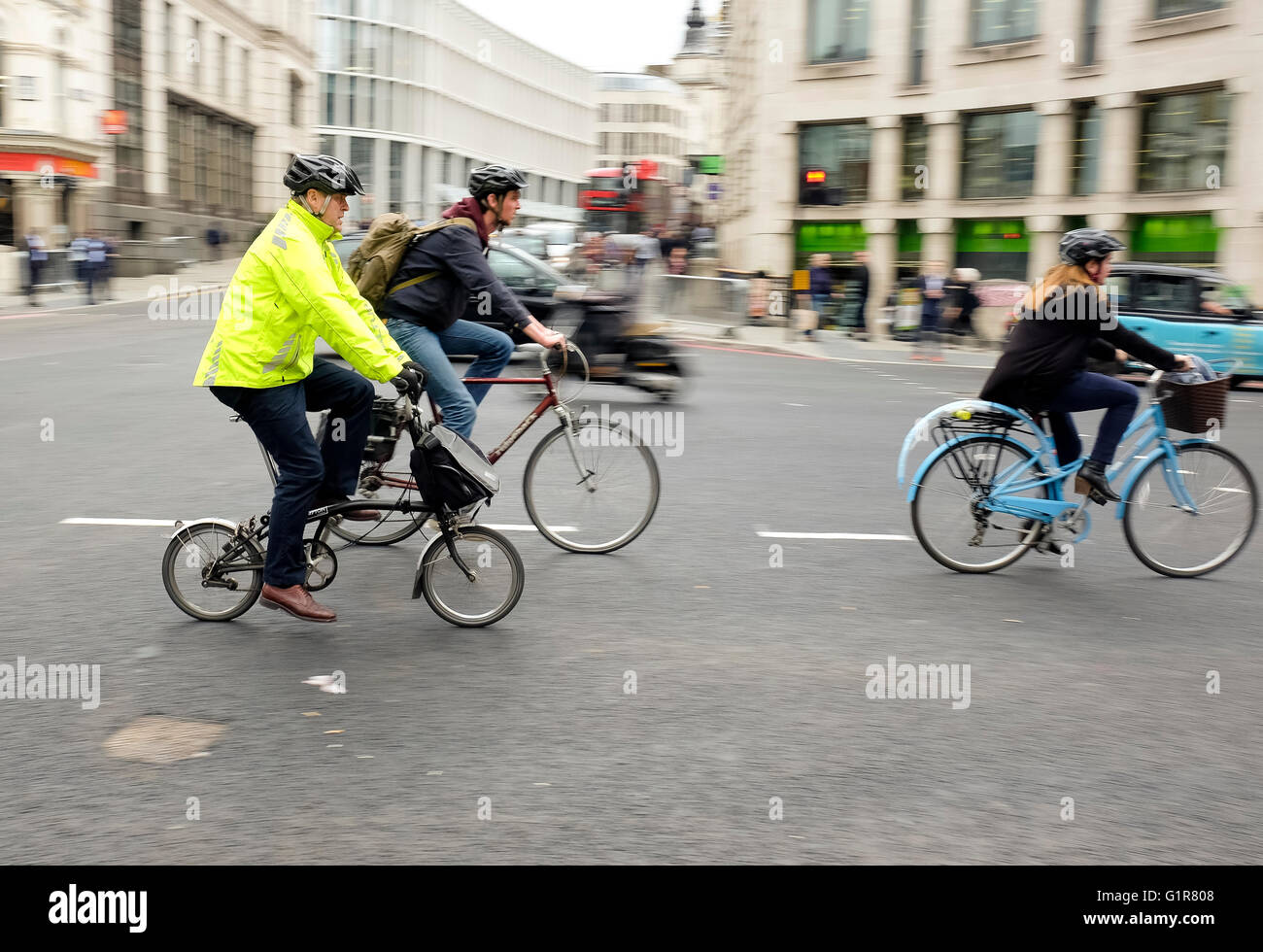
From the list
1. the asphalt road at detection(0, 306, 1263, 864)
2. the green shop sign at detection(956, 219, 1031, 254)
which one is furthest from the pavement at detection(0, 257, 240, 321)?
the asphalt road at detection(0, 306, 1263, 864)

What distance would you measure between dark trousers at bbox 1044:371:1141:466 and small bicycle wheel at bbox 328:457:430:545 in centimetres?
321

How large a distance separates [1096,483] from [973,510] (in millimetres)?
634

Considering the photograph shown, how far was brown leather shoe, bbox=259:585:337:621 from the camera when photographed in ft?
17.5

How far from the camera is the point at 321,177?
4953 mm

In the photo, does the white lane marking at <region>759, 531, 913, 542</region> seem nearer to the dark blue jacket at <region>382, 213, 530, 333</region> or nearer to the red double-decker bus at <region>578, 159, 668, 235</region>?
the dark blue jacket at <region>382, 213, 530, 333</region>

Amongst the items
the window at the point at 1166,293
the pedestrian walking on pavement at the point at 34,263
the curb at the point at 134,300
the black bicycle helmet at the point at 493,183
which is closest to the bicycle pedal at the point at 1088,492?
the black bicycle helmet at the point at 493,183

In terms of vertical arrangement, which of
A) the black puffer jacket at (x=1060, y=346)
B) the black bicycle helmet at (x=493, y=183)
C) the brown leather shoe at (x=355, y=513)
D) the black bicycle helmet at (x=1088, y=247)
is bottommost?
the brown leather shoe at (x=355, y=513)

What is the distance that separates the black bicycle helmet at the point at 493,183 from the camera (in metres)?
6.60

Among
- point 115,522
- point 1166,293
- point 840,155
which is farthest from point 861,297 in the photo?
point 115,522

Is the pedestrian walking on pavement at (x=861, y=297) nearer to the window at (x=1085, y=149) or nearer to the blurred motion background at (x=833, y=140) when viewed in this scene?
the blurred motion background at (x=833, y=140)

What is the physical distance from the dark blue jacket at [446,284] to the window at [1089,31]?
2675 centimetres

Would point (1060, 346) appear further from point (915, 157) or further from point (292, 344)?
point (915, 157)
